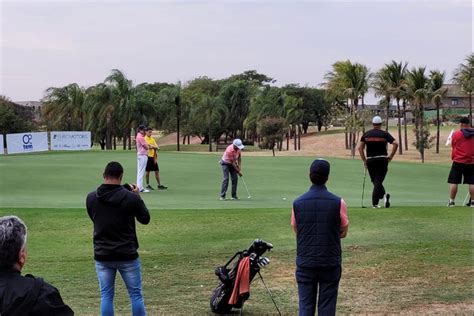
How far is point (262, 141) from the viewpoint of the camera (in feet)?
221

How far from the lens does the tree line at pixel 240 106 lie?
2251 inches

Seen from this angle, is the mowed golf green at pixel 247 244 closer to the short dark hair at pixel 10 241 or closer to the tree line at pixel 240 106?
the short dark hair at pixel 10 241

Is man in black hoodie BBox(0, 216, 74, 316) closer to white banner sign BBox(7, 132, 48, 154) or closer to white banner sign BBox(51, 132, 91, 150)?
white banner sign BBox(7, 132, 48, 154)

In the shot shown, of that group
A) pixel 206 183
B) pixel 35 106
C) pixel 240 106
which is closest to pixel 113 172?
pixel 206 183

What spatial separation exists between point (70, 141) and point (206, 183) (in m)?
28.1

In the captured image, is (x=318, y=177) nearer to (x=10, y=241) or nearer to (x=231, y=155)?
(x=10, y=241)

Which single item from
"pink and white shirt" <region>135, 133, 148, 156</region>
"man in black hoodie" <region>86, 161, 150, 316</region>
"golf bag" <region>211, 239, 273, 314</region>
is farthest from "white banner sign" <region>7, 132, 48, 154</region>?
"man in black hoodie" <region>86, 161, 150, 316</region>

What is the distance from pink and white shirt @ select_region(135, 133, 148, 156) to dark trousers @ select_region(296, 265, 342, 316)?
13.0 metres

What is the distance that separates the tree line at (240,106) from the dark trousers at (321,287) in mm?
45984

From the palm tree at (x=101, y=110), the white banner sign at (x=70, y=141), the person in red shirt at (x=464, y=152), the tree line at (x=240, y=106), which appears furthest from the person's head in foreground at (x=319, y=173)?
the palm tree at (x=101, y=110)

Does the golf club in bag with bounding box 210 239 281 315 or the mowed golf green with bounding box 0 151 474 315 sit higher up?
the golf club in bag with bounding box 210 239 281 315

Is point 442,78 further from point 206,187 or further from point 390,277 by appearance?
point 390,277

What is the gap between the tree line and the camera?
2251 inches

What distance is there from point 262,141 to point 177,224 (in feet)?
181
